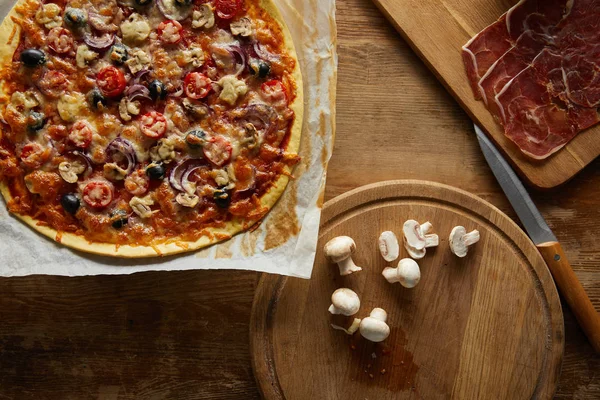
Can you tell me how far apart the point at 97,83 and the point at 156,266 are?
1258 millimetres

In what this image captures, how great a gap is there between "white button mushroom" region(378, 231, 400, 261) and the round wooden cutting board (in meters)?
0.09

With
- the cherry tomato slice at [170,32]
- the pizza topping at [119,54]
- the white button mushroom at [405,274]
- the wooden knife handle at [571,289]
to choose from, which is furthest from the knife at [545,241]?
the pizza topping at [119,54]

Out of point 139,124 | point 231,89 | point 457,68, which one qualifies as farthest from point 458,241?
point 139,124

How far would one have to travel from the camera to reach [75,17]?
12.2 feet

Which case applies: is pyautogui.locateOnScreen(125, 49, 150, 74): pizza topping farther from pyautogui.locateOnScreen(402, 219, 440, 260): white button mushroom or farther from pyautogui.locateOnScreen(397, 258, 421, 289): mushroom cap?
pyautogui.locateOnScreen(397, 258, 421, 289): mushroom cap

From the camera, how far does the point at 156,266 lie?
374 centimetres

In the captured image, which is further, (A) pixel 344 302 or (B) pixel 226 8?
(B) pixel 226 8

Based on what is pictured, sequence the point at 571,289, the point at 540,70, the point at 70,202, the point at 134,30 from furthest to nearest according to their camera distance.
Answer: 1. the point at 540,70
2. the point at 571,289
3. the point at 134,30
4. the point at 70,202

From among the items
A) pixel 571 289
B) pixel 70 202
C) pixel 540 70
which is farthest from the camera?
pixel 540 70

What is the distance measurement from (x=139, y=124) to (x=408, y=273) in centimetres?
199

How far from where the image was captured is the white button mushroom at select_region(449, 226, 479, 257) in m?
3.82

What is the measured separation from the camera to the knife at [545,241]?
3.97 m

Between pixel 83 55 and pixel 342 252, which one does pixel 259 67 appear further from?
pixel 342 252

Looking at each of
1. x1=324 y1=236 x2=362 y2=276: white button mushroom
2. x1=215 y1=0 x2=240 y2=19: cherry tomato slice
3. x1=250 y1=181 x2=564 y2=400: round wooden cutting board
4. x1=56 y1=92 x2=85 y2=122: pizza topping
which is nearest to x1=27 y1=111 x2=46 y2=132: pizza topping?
x1=56 y1=92 x2=85 y2=122: pizza topping
